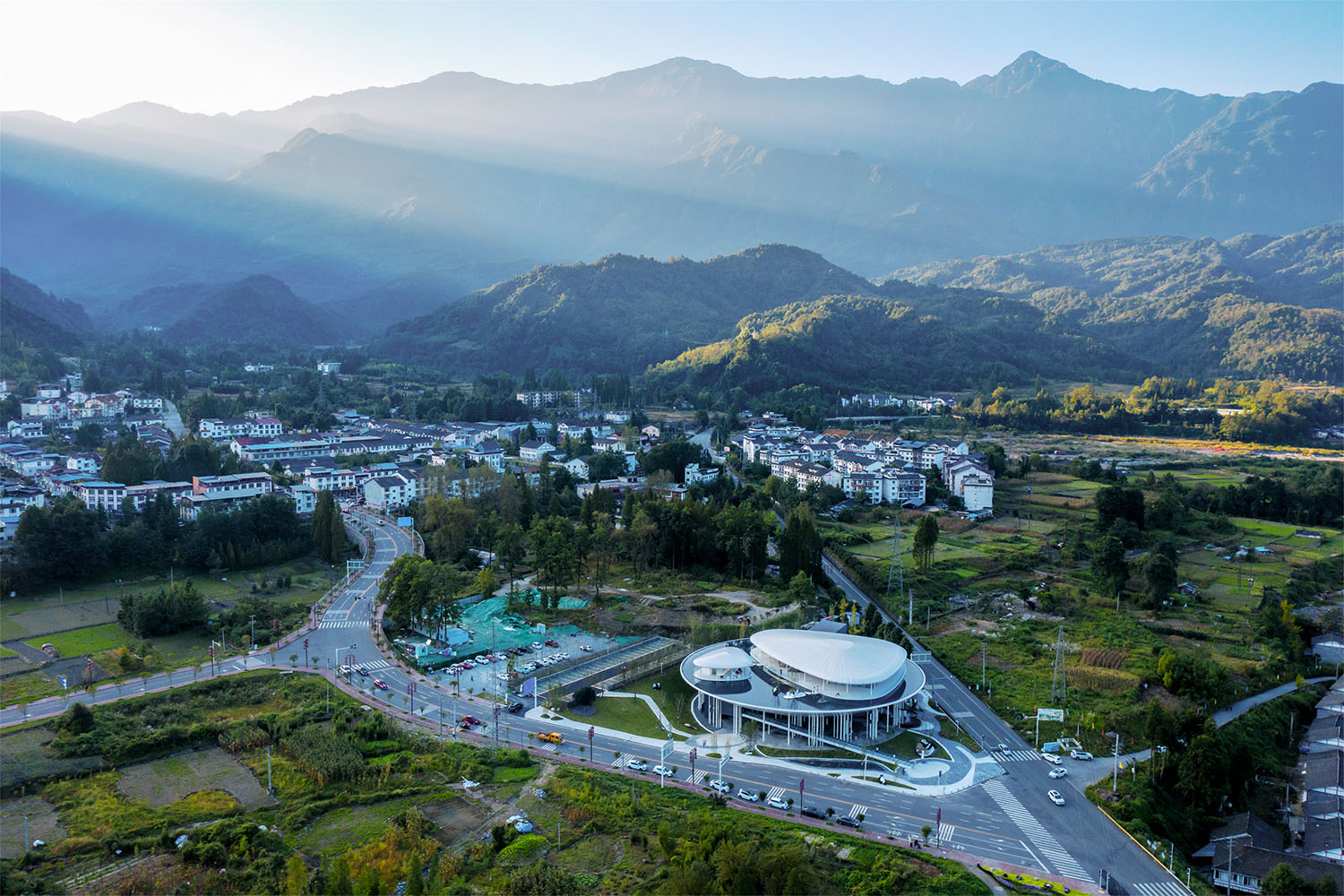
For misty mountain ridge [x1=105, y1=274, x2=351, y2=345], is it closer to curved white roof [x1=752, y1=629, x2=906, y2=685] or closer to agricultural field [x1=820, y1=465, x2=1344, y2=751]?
agricultural field [x1=820, y1=465, x2=1344, y2=751]

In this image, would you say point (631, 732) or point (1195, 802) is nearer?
point (1195, 802)

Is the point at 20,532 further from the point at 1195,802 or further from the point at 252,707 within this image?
the point at 1195,802

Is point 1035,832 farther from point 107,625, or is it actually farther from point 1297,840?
point 107,625

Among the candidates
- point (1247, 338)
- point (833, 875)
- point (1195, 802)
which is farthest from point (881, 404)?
point (833, 875)

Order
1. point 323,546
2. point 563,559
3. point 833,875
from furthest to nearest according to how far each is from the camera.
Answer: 1. point 323,546
2. point 563,559
3. point 833,875

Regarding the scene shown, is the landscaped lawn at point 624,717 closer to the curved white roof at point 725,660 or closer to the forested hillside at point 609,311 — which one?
the curved white roof at point 725,660

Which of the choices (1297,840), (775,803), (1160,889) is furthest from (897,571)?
(1160,889)

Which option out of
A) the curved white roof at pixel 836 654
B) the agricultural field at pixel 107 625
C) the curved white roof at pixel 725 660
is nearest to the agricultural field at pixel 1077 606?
the curved white roof at pixel 836 654
